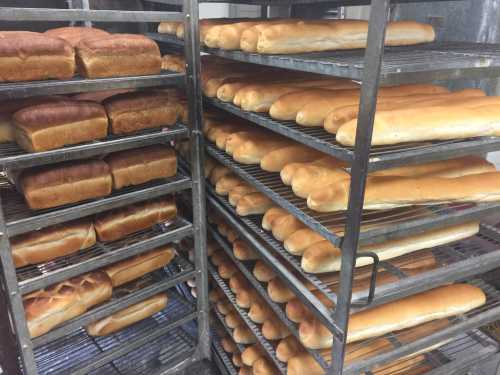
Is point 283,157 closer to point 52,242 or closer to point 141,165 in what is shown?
point 141,165

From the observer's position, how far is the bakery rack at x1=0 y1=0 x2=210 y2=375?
138 centimetres

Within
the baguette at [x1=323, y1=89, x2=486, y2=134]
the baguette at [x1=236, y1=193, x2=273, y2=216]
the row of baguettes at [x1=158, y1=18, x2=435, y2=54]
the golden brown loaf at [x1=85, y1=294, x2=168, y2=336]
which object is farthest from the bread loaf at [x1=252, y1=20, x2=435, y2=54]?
the golden brown loaf at [x1=85, y1=294, x2=168, y2=336]

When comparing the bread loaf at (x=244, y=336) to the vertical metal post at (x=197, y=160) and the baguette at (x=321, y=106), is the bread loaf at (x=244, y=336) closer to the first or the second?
the vertical metal post at (x=197, y=160)

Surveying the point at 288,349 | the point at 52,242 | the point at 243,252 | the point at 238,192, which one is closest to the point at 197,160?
the point at 238,192

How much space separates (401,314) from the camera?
1304 mm

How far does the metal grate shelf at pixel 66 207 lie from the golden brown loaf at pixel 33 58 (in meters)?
0.50

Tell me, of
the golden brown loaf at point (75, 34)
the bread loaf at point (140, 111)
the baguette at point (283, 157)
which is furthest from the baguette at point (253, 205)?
the golden brown loaf at point (75, 34)

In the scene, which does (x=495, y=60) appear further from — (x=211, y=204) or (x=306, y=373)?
(x=211, y=204)

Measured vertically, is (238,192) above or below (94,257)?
above

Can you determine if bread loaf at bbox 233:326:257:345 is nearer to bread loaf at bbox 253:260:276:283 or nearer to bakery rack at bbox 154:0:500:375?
bread loaf at bbox 253:260:276:283

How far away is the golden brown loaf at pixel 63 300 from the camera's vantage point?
59.9 inches

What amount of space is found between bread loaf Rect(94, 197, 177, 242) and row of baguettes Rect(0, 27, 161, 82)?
0.60 m

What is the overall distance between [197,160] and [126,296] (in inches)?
28.0

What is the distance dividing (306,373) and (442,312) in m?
0.52
